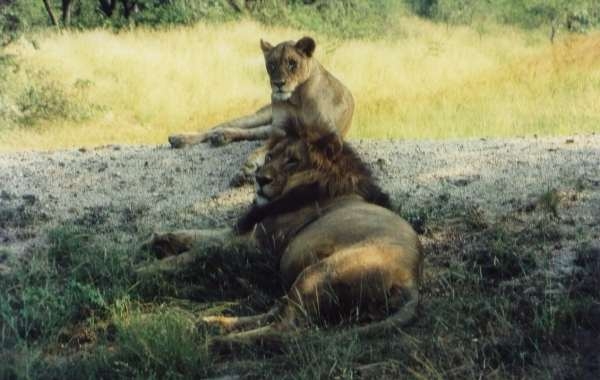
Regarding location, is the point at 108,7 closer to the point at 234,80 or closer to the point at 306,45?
the point at 234,80

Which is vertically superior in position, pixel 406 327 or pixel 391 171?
pixel 406 327

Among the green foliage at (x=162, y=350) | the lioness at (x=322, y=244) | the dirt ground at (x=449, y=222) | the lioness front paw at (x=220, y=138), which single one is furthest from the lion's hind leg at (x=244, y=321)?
the lioness front paw at (x=220, y=138)

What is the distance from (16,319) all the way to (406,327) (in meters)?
1.66

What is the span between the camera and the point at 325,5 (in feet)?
87.5

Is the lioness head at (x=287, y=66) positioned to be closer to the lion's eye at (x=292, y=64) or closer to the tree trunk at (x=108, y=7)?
the lion's eye at (x=292, y=64)

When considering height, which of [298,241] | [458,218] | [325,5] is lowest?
[325,5]

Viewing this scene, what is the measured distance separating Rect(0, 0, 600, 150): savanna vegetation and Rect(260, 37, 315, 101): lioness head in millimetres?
3474

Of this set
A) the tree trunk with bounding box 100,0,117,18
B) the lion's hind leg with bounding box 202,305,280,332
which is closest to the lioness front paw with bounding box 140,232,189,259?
the lion's hind leg with bounding box 202,305,280,332

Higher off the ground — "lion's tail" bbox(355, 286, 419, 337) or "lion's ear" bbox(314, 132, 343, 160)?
"lion's ear" bbox(314, 132, 343, 160)

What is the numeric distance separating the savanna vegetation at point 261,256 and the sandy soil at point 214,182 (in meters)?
0.09

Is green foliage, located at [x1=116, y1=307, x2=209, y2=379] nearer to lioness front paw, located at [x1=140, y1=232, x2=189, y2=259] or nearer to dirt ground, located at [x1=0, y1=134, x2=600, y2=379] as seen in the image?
dirt ground, located at [x1=0, y1=134, x2=600, y2=379]

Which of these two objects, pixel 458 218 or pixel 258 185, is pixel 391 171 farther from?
pixel 258 185

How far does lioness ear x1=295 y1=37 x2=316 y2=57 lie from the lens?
23.8ft

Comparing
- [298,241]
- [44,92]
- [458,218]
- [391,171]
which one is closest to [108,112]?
[44,92]
